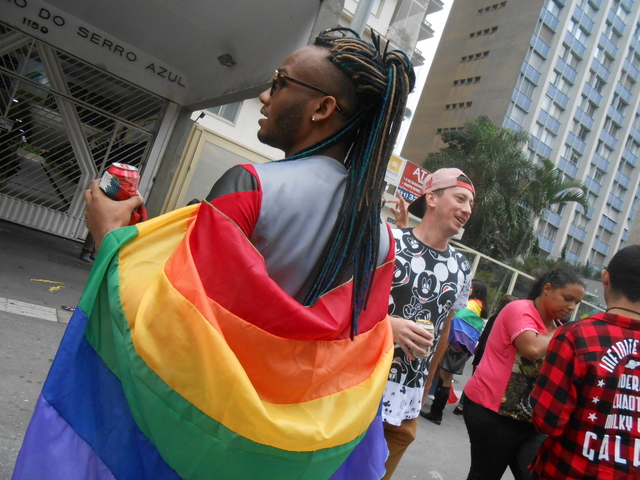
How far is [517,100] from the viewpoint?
146ft

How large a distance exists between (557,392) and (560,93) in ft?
167

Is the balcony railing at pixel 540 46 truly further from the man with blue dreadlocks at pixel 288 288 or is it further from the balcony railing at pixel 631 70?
the man with blue dreadlocks at pixel 288 288

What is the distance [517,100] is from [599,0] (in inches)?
570

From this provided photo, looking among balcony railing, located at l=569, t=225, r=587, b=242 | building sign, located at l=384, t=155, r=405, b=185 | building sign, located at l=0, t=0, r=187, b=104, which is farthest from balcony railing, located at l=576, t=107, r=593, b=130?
building sign, located at l=0, t=0, r=187, b=104

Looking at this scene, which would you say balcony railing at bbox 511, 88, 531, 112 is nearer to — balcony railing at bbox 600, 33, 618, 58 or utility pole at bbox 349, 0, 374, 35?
balcony railing at bbox 600, 33, 618, 58

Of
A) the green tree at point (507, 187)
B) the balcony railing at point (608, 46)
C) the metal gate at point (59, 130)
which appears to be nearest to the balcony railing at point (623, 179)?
the balcony railing at point (608, 46)

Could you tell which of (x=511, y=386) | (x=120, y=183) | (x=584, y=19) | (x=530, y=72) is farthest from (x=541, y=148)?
(x=120, y=183)

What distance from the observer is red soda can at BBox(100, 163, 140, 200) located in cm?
158

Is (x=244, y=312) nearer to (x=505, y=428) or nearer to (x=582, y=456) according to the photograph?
(x=582, y=456)

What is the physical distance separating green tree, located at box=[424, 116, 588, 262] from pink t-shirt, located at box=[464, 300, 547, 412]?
75.5 feet

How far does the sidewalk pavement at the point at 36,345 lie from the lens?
3.34m

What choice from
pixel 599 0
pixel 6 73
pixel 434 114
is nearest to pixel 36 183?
pixel 6 73

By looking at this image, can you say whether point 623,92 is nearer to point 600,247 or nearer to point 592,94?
point 592,94

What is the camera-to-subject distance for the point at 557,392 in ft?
7.45
